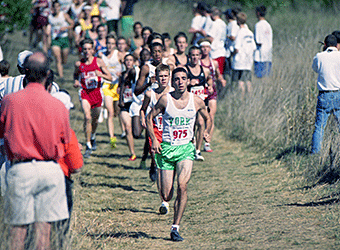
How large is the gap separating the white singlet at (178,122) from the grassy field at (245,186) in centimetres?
115

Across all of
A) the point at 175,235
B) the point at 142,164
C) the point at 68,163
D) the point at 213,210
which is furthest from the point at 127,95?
the point at 68,163

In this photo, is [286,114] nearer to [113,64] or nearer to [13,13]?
[113,64]

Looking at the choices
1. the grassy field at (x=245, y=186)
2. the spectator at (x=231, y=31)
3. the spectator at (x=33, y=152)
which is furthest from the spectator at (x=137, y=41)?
the spectator at (x=33, y=152)

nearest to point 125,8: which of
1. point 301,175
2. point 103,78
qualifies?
point 103,78

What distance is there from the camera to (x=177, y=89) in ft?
20.2

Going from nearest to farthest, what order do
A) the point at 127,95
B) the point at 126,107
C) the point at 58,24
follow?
1. the point at 127,95
2. the point at 126,107
3. the point at 58,24

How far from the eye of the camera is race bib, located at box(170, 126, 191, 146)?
242 inches

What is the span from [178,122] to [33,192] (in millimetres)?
2280

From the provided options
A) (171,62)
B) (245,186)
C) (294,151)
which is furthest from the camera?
(294,151)

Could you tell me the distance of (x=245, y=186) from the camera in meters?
8.45

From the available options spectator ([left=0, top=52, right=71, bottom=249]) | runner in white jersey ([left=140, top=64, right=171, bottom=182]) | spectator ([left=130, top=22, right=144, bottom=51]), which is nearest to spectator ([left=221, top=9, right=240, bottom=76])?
spectator ([left=130, top=22, right=144, bottom=51])

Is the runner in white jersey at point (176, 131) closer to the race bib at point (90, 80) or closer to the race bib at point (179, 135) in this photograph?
the race bib at point (179, 135)

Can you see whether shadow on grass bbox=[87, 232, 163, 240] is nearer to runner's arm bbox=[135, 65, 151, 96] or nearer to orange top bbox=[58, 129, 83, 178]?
orange top bbox=[58, 129, 83, 178]

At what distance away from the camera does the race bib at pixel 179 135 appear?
6.16m
